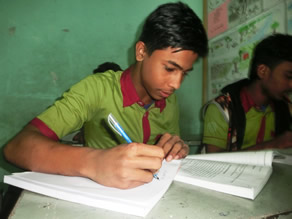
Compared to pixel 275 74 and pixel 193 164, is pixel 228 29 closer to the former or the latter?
Answer: pixel 275 74

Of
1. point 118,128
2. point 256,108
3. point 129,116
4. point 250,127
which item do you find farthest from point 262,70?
point 118,128

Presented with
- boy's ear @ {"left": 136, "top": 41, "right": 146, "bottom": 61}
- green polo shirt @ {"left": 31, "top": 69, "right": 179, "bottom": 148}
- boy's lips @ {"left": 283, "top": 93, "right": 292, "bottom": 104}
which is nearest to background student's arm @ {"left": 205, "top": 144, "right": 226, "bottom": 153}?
green polo shirt @ {"left": 31, "top": 69, "right": 179, "bottom": 148}

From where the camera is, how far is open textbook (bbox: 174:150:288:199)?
37 cm

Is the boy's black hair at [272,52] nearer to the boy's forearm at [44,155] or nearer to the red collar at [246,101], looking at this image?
the red collar at [246,101]

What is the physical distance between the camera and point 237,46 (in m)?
1.18

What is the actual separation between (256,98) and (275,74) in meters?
0.16

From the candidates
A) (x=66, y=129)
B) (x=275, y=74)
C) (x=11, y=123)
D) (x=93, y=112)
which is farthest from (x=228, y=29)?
(x=11, y=123)

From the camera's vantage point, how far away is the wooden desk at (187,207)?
0.29 m

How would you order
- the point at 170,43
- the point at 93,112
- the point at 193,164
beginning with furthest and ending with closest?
the point at 93,112 → the point at 170,43 → the point at 193,164

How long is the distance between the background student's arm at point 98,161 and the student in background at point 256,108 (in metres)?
0.73

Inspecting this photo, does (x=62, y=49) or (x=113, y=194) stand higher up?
(x=62, y=49)

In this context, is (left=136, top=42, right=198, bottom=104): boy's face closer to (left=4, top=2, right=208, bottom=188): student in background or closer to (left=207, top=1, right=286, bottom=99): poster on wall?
(left=4, top=2, right=208, bottom=188): student in background

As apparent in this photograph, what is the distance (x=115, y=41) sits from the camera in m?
1.39

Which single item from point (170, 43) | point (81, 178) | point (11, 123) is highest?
point (170, 43)
